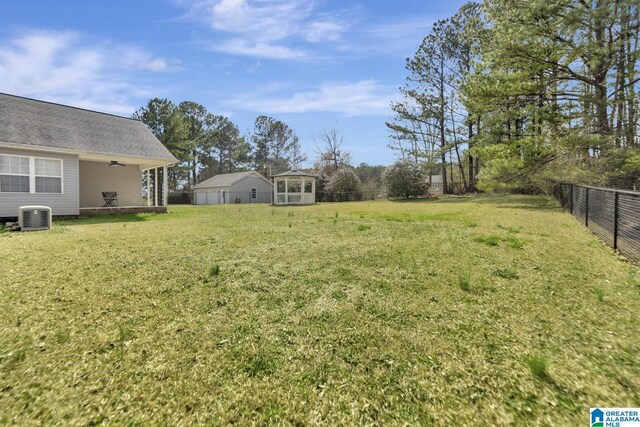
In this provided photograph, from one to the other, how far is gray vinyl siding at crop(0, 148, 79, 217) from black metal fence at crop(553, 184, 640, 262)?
49.6 feet

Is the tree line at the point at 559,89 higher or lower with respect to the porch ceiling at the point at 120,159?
higher

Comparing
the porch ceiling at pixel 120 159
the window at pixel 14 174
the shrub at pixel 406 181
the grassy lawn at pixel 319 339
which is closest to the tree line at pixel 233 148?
the shrub at pixel 406 181

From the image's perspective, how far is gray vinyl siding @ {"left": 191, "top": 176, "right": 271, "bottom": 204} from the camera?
103 ft

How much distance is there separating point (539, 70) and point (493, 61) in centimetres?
184

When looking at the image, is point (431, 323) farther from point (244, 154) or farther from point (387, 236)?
point (244, 154)

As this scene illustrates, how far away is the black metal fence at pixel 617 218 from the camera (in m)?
4.29

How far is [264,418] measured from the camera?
4.97 feet

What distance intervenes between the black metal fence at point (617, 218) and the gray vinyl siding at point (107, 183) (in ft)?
58.0

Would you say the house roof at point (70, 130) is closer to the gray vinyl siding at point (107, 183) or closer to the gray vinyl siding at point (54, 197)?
the gray vinyl siding at point (54, 197)

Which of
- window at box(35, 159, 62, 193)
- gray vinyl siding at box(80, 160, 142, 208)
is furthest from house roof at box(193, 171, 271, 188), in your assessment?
window at box(35, 159, 62, 193)

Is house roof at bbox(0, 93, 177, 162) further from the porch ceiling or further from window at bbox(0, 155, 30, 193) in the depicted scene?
window at bbox(0, 155, 30, 193)

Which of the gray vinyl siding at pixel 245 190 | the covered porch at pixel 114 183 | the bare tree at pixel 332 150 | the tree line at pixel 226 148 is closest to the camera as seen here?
the covered porch at pixel 114 183

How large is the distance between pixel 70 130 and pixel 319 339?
47.1 feet

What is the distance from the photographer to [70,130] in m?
11.6
